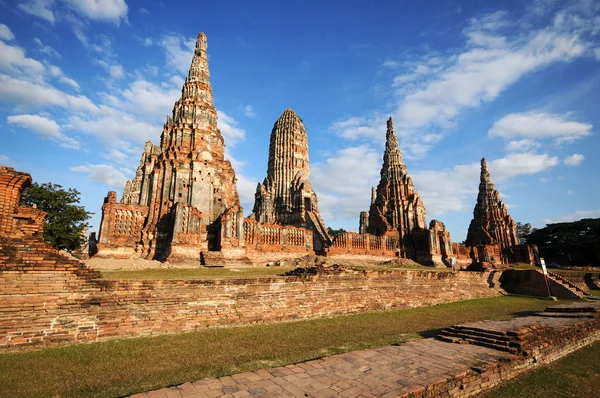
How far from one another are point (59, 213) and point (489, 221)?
184 ft

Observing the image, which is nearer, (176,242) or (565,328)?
(565,328)

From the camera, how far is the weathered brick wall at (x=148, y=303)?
548 cm

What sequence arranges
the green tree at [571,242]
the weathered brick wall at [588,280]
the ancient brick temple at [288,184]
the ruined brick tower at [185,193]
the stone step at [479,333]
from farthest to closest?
the green tree at [571,242]
the ancient brick temple at [288,184]
the weathered brick wall at [588,280]
the ruined brick tower at [185,193]
the stone step at [479,333]

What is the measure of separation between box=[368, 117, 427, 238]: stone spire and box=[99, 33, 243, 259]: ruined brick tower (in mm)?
18822

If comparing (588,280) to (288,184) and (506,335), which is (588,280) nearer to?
(506,335)

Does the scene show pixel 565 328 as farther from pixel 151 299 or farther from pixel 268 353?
pixel 151 299

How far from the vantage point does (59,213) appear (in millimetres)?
25891

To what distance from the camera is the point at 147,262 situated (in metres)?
16.8

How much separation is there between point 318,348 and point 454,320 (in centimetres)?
568

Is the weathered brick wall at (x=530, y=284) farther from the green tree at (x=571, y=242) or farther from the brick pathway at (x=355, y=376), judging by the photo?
the green tree at (x=571, y=242)

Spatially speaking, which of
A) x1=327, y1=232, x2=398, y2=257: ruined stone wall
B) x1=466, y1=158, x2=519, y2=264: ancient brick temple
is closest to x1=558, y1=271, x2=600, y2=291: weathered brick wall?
x1=327, y1=232, x2=398, y2=257: ruined stone wall

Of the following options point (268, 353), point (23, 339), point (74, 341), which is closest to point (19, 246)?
point (23, 339)

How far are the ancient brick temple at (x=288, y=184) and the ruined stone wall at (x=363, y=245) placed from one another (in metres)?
3.06

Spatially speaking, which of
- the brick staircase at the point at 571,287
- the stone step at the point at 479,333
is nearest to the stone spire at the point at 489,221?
the brick staircase at the point at 571,287
